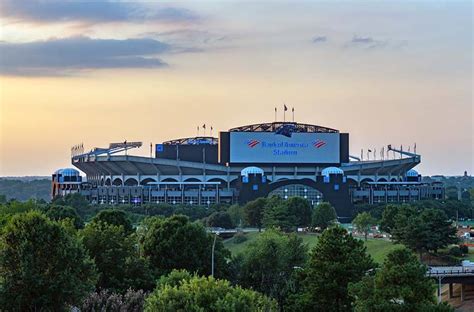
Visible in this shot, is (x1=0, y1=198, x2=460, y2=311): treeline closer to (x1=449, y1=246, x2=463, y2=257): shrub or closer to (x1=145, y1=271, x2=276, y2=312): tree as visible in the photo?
(x1=145, y1=271, x2=276, y2=312): tree

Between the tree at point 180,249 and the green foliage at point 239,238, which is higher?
the tree at point 180,249

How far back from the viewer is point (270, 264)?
85.2 m

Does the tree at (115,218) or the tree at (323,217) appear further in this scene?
the tree at (323,217)

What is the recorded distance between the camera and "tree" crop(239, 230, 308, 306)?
8438 centimetres

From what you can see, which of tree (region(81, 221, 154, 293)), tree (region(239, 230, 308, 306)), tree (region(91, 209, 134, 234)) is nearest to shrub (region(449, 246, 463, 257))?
tree (region(239, 230, 308, 306))

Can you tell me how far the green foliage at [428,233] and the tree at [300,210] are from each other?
44895 mm

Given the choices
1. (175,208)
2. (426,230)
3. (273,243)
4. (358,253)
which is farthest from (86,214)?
(358,253)

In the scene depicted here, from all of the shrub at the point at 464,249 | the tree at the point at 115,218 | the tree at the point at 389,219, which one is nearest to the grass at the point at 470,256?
the shrub at the point at 464,249

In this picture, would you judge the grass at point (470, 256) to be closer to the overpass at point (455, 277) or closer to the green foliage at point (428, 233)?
the green foliage at point (428, 233)

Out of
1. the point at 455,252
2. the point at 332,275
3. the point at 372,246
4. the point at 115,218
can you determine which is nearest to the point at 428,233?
the point at 455,252

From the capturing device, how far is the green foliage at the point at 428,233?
362 ft

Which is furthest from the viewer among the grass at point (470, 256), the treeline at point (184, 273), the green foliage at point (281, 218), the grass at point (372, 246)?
the green foliage at point (281, 218)

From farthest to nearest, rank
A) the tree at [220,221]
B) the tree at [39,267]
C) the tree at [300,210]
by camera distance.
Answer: the tree at [220,221], the tree at [300,210], the tree at [39,267]

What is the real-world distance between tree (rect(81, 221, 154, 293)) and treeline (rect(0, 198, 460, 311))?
8 centimetres
